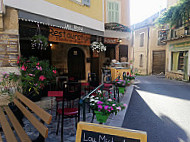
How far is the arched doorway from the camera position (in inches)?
367

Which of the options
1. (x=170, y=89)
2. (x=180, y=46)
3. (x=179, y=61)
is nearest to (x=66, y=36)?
(x=170, y=89)

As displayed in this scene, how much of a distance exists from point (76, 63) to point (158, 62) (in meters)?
15.3

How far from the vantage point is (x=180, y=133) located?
3271 mm

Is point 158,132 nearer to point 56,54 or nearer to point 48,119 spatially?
point 48,119

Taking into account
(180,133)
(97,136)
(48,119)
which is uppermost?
(48,119)

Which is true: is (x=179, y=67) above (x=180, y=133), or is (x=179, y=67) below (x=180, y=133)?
above

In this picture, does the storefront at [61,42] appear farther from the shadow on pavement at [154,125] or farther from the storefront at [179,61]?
the storefront at [179,61]

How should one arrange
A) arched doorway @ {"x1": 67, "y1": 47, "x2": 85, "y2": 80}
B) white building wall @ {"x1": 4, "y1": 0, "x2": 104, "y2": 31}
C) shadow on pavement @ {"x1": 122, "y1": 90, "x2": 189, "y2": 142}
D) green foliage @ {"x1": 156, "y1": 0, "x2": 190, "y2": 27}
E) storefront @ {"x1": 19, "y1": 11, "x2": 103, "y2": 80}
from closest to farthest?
shadow on pavement @ {"x1": 122, "y1": 90, "x2": 189, "y2": 142} < white building wall @ {"x1": 4, "y1": 0, "x2": 104, "y2": 31} < storefront @ {"x1": 19, "y1": 11, "x2": 103, "y2": 80} < arched doorway @ {"x1": 67, "y1": 47, "x2": 85, "y2": 80} < green foliage @ {"x1": 156, "y1": 0, "x2": 190, "y2": 27}

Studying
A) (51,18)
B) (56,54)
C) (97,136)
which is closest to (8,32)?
(51,18)

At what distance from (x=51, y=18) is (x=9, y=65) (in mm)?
2190

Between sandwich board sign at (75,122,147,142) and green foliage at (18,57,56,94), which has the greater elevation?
green foliage at (18,57,56,94)

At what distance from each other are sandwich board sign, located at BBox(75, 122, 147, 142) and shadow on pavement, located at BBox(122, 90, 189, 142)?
1886mm

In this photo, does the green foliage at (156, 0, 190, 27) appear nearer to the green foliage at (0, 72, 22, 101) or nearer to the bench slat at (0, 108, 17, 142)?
the green foliage at (0, 72, 22, 101)

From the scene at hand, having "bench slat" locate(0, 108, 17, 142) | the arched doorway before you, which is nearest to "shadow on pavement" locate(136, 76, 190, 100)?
the arched doorway
